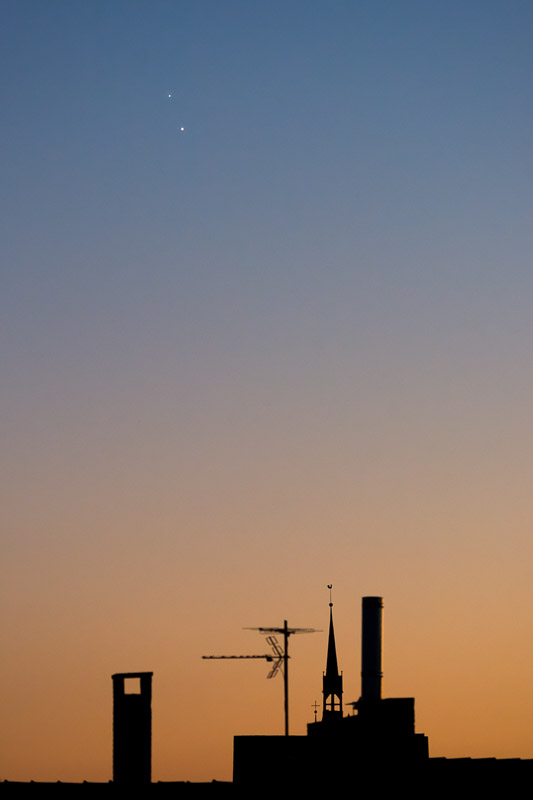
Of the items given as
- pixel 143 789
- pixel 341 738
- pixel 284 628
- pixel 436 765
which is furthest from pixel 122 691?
pixel 284 628

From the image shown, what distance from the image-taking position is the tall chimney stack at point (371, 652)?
76.6m

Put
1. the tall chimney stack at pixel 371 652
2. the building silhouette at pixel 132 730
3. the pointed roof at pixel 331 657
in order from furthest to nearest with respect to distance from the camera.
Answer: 1. the pointed roof at pixel 331 657
2. the tall chimney stack at pixel 371 652
3. the building silhouette at pixel 132 730

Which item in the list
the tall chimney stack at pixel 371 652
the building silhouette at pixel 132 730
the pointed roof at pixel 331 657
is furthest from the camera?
the pointed roof at pixel 331 657

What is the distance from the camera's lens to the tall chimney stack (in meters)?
76.6

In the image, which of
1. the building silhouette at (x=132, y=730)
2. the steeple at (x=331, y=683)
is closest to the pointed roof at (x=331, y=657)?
the steeple at (x=331, y=683)

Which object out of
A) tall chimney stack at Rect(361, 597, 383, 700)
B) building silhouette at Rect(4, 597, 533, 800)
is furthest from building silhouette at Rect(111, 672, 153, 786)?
tall chimney stack at Rect(361, 597, 383, 700)

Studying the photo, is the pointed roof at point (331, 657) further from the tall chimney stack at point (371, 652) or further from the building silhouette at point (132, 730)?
the building silhouette at point (132, 730)

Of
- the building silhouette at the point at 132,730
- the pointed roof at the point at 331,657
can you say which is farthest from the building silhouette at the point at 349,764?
the pointed roof at the point at 331,657

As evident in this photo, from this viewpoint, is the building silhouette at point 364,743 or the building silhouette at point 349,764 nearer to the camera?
the building silhouette at point 349,764

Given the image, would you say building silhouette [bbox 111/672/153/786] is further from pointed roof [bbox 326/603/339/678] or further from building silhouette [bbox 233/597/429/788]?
pointed roof [bbox 326/603/339/678]

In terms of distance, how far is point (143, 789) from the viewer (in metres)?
64.3

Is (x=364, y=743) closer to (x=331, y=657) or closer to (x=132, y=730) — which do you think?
(x=132, y=730)

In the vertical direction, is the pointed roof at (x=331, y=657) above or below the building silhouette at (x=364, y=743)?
above

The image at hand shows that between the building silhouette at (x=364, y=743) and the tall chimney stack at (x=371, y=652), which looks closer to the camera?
the building silhouette at (x=364, y=743)
